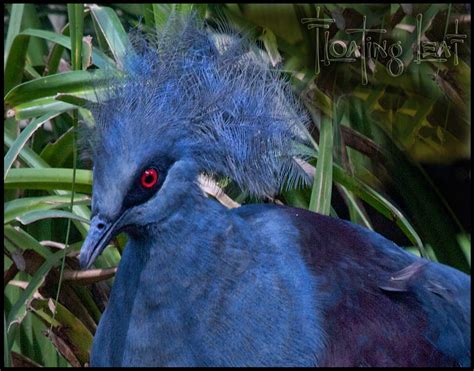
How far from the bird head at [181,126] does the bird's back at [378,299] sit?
0.40 ft

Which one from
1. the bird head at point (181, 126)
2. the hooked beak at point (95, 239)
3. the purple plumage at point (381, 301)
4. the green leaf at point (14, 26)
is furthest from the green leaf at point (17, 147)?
the purple plumage at point (381, 301)

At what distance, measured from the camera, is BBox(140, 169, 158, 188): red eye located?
1.41 metres

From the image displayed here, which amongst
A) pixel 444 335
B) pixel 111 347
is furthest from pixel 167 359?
pixel 444 335

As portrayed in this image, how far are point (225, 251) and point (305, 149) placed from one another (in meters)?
0.43

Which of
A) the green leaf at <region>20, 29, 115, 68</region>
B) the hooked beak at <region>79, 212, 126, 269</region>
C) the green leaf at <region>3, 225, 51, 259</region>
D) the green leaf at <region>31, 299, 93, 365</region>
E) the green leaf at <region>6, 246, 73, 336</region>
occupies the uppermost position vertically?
the green leaf at <region>20, 29, 115, 68</region>

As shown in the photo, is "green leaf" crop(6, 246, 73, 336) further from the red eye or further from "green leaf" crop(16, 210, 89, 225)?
the red eye

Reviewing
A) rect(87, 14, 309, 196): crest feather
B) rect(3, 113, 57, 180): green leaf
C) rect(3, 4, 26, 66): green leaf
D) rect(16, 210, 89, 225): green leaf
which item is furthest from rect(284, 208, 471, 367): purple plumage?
rect(3, 4, 26, 66): green leaf

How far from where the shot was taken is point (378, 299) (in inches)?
62.1

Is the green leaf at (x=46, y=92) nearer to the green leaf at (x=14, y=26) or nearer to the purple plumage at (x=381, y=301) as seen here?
the green leaf at (x=14, y=26)

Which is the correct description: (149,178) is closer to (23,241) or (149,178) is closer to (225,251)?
(225,251)

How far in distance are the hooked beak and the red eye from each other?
8cm

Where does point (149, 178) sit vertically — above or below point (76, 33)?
below

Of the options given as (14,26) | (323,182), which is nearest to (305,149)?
(323,182)

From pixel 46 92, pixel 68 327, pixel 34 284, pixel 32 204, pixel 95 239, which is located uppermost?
pixel 46 92
